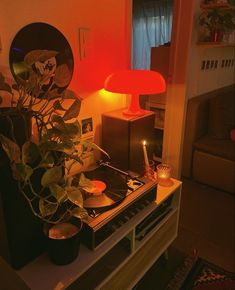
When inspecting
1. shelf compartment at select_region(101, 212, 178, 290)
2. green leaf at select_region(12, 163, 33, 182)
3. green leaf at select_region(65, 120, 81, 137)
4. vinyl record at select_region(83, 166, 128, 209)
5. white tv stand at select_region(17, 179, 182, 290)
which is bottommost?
shelf compartment at select_region(101, 212, 178, 290)

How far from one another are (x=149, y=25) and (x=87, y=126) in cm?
284

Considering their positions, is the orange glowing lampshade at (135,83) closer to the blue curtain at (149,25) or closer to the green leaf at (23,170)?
the green leaf at (23,170)

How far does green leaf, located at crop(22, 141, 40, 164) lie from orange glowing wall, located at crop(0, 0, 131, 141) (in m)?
0.45

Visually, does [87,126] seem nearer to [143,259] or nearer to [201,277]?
[143,259]

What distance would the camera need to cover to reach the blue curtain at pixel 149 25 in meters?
3.42

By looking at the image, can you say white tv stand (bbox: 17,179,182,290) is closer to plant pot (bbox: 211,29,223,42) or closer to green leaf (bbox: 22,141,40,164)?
green leaf (bbox: 22,141,40,164)

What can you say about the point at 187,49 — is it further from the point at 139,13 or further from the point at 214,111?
the point at 139,13

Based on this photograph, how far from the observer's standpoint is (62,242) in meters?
0.83

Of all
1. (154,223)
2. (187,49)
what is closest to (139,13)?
(187,49)

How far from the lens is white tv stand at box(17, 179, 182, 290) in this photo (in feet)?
2.73

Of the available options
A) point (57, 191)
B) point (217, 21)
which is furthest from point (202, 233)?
point (217, 21)

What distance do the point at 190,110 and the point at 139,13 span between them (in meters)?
2.06

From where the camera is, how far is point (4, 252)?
33.4 inches

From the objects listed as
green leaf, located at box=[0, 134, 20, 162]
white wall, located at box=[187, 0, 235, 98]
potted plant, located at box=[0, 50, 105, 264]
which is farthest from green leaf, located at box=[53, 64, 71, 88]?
white wall, located at box=[187, 0, 235, 98]
